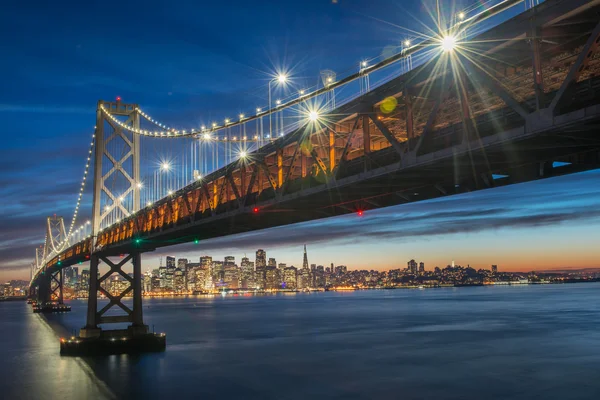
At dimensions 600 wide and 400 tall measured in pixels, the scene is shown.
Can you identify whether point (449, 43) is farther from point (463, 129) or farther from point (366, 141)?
point (366, 141)

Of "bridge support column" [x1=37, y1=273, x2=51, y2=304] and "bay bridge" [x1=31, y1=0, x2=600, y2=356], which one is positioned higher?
"bay bridge" [x1=31, y1=0, x2=600, y2=356]

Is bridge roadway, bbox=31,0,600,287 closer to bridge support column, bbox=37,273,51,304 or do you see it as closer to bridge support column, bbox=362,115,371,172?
bridge support column, bbox=362,115,371,172

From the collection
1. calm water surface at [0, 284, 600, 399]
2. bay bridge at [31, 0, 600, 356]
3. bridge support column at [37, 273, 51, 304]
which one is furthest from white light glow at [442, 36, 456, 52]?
bridge support column at [37, 273, 51, 304]

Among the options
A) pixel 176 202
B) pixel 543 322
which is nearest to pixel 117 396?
pixel 176 202

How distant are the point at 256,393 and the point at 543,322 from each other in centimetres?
6593

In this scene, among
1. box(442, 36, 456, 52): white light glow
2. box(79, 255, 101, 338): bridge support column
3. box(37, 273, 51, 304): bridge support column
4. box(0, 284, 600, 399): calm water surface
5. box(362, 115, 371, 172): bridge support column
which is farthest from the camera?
box(37, 273, 51, 304): bridge support column

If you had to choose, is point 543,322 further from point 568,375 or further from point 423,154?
point 423,154

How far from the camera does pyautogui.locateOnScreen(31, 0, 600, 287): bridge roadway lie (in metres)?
11.6

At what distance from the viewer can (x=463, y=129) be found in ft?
44.6

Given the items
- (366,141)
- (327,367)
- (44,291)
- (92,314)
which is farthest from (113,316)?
(44,291)

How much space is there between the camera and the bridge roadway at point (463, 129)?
11633mm

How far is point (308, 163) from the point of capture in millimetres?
22125

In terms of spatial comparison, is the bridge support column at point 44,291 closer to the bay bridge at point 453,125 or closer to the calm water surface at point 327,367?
the calm water surface at point 327,367

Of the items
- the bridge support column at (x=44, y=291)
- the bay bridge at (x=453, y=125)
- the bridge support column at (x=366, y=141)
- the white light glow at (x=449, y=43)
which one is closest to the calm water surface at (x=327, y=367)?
the bay bridge at (x=453, y=125)
